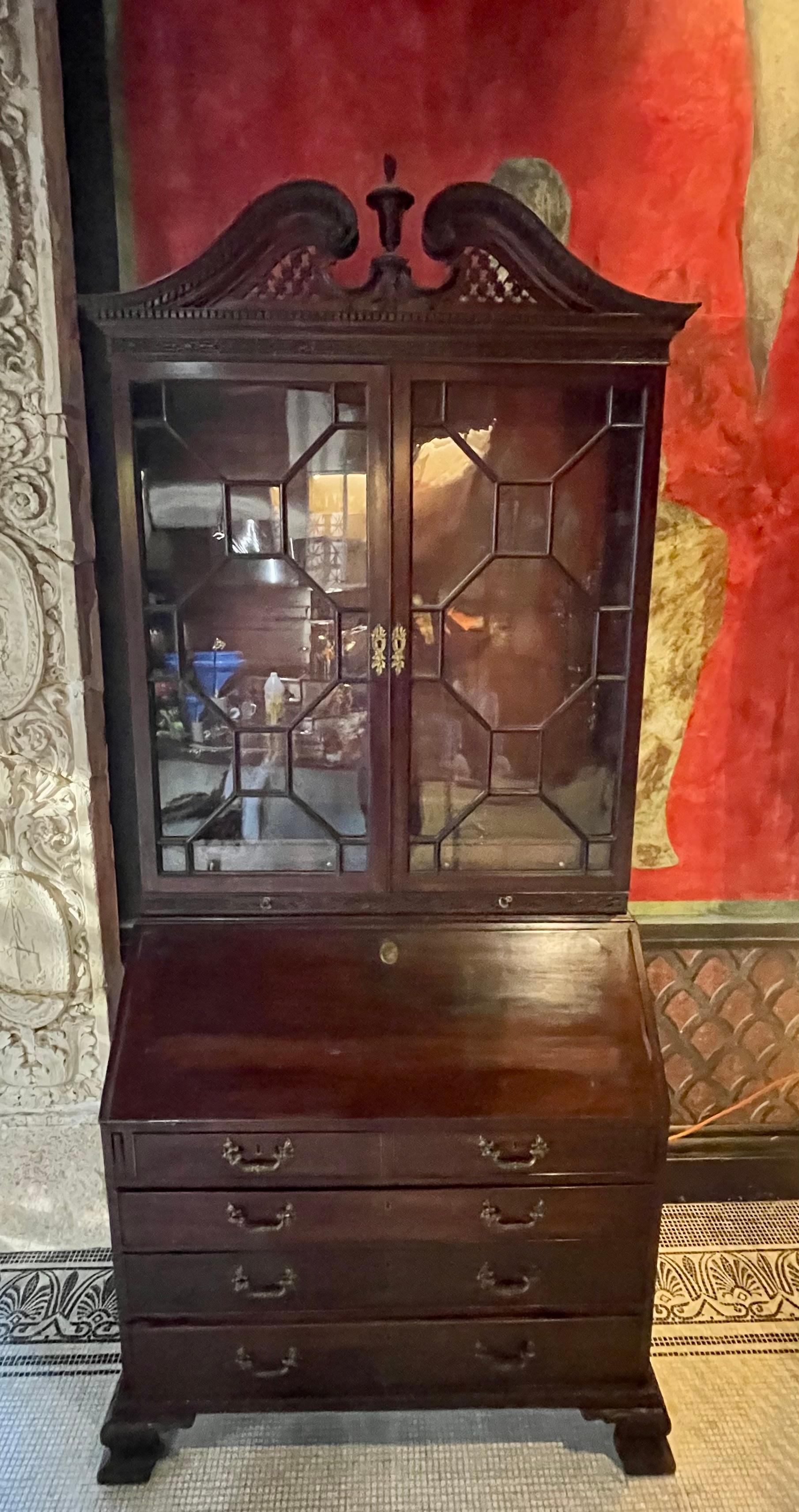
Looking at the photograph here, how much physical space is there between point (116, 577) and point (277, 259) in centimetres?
78

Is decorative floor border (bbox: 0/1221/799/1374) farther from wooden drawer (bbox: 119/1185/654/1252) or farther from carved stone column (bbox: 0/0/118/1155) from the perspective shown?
wooden drawer (bbox: 119/1185/654/1252)

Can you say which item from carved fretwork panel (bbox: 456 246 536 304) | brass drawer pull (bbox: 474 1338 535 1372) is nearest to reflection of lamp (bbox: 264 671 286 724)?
carved fretwork panel (bbox: 456 246 536 304)

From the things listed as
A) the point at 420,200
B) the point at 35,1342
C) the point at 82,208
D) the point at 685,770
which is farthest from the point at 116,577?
the point at 35,1342

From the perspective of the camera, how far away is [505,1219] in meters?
1.54

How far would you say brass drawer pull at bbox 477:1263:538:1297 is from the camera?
1.55m

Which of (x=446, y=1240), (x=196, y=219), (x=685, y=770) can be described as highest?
(x=196, y=219)

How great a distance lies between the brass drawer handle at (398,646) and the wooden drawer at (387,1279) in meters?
1.01

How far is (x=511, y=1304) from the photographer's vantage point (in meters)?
1.56

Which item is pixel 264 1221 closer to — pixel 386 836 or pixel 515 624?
pixel 386 836

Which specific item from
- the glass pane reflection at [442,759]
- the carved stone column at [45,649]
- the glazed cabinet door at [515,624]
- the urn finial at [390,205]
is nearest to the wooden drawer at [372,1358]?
the carved stone column at [45,649]

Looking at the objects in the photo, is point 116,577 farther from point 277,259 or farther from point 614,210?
point 614,210

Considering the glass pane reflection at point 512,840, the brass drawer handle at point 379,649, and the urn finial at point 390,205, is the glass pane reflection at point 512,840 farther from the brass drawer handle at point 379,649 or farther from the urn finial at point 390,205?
the urn finial at point 390,205

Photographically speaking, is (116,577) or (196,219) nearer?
(196,219)

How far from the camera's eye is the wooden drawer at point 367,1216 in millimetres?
1523
